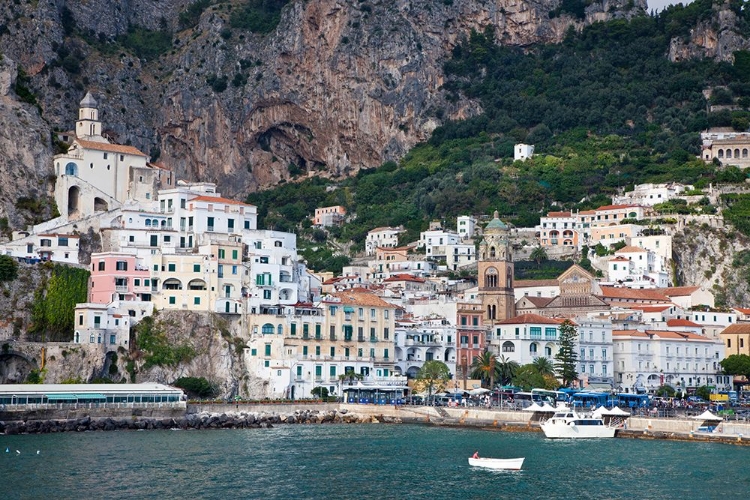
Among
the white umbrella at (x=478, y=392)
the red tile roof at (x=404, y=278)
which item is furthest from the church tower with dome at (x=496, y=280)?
the white umbrella at (x=478, y=392)

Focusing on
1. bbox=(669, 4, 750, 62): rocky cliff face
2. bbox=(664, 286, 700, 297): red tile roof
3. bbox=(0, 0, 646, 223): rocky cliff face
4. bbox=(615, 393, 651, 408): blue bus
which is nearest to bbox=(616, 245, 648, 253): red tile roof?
bbox=(664, 286, 700, 297): red tile roof

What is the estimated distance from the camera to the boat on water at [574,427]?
75.2 metres

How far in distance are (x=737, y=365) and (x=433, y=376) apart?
79.4ft

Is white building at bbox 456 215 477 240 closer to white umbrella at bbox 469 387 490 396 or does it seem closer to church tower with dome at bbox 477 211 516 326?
church tower with dome at bbox 477 211 516 326

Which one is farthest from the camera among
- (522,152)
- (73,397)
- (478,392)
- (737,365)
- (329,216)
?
(329,216)

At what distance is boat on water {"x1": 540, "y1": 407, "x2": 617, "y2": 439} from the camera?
7525 cm

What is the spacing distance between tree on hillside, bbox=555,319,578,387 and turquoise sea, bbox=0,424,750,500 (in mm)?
20015

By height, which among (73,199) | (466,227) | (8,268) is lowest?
(8,268)

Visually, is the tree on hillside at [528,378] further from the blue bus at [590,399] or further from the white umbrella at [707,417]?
the white umbrella at [707,417]

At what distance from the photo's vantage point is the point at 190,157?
163m

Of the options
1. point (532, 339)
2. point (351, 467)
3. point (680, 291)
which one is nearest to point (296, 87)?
point (680, 291)

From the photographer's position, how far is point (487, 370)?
94.6m

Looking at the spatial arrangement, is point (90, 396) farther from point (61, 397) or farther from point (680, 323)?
point (680, 323)

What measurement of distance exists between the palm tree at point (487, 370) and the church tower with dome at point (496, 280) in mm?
7691
